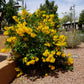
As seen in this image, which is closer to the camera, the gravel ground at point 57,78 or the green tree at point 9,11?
the gravel ground at point 57,78

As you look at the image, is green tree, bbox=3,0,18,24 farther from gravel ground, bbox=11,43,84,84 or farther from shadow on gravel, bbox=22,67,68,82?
gravel ground, bbox=11,43,84,84

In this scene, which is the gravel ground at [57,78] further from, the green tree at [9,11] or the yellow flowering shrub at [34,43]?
the green tree at [9,11]

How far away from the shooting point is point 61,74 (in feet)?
10.8

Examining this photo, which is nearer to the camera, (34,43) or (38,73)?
(34,43)

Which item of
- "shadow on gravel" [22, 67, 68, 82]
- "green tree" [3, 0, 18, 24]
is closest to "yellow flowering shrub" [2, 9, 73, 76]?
"shadow on gravel" [22, 67, 68, 82]

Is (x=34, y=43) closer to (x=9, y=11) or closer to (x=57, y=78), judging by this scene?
(x=57, y=78)

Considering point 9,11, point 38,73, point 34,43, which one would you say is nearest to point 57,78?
point 38,73

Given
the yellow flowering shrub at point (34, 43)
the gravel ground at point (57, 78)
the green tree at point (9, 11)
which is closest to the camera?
the yellow flowering shrub at point (34, 43)

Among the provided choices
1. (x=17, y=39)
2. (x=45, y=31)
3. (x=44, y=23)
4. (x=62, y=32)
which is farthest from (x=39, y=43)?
(x=62, y=32)

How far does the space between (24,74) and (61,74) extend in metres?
1.15

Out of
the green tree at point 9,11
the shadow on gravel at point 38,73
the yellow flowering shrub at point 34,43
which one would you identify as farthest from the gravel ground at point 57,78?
the green tree at point 9,11

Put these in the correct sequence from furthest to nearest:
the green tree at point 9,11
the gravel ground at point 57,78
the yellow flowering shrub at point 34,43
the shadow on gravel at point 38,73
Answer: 1. the green tree at point 9,11
2. the shadow on gravel at point 38,73
3. the gravel ground at point 57,78
4. the yellow flowering shrub at point 34,43

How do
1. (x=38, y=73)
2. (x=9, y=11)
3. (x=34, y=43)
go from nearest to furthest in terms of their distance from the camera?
1. (x=34, y=43)
2. (x=38, y=73)
3. (x=9, y=11)

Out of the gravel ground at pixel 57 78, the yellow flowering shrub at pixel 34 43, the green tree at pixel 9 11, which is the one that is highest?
the green tree at pixel 9 11
